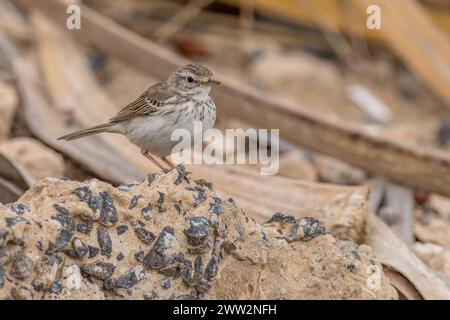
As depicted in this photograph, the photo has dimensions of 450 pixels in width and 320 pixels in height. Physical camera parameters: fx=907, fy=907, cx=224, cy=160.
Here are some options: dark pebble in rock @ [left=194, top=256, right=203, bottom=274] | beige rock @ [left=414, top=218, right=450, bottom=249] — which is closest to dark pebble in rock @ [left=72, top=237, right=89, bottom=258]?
dark pebble in rock @ [left=194, top=256, right=203, bottom=274]

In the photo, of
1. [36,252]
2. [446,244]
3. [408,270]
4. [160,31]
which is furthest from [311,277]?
[160,31]

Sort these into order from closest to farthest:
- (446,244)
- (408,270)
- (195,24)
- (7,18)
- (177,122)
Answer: (408,270) < (177,122) < (446,244) < (7,18) < (195,24)

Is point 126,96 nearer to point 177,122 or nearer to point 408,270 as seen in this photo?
point 177,122

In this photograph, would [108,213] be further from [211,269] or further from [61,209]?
[211,269]

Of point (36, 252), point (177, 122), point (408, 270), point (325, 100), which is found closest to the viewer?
point (36, 252)

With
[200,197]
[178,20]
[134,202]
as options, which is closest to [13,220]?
[134,202]

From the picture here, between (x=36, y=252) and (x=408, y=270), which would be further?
(x=408, y=270)

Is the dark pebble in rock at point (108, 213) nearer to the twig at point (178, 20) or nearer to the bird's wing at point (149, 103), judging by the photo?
the bird's wing at point (149, 103)
